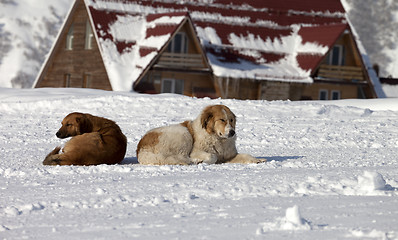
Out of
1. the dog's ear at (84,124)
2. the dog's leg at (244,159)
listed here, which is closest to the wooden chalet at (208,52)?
the dog's leg at (244,159)

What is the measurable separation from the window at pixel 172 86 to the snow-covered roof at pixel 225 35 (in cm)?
209

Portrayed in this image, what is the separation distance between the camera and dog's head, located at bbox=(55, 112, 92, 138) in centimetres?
959

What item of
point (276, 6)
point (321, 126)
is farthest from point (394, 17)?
point (321, 126)

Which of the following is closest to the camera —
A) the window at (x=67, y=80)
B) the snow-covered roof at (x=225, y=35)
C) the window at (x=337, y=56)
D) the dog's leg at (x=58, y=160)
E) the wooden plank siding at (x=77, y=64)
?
the dog's leg at (x=58, y=160)

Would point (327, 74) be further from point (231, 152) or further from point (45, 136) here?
point (231, 152)

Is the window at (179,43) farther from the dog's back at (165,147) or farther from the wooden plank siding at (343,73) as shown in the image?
the dog's back at (165,147)

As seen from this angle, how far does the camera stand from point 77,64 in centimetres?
3559

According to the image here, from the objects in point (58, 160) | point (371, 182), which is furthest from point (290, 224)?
point (58, 160)

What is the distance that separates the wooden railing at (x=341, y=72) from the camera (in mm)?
35688

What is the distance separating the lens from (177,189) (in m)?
7.57

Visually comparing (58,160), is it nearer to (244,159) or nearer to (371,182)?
(244,159)

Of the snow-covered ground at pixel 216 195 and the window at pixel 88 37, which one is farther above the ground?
the window at pixel 88 37

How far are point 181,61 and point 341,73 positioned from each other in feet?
27.7

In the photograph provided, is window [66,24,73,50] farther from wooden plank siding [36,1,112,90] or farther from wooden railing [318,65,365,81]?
wooden railing [318,65,365,81]
